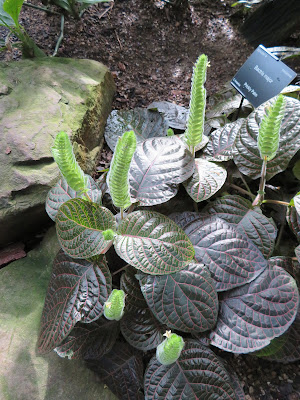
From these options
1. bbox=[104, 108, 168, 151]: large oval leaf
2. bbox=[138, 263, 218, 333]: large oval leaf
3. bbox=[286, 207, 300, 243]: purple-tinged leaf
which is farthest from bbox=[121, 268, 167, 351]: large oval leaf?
bbox=[104, 108, 168, 151]: large oval leaf

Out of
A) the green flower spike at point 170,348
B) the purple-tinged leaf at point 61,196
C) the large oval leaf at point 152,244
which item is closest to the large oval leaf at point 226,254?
the large oval leaf at point 152,244

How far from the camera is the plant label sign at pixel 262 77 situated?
4.81 feet

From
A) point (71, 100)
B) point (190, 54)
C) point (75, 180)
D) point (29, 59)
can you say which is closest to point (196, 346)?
point (75, 180)

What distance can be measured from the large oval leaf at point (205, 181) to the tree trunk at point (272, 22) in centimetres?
163

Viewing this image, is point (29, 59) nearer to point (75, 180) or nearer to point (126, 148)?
point (75, 180)

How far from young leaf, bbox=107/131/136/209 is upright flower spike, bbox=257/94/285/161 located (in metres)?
0.45

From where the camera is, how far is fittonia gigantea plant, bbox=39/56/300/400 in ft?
3.70

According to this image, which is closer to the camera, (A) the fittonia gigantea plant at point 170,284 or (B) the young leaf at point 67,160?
(B) the young leaf at point 67,160

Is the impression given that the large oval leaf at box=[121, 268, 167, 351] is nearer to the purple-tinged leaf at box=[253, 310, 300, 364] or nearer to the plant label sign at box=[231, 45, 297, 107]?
the purple-tinged leaf at box=[253, 310, 300, 364]

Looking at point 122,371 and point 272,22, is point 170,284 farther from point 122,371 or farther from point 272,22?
point 272,22

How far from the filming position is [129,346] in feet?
4.32

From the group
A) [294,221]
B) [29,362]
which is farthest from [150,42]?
[29,362]

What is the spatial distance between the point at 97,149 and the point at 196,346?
1185 millimetres

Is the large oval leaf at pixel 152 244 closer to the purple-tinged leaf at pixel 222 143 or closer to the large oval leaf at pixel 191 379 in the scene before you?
the large oval leaf at pixel 191 379
